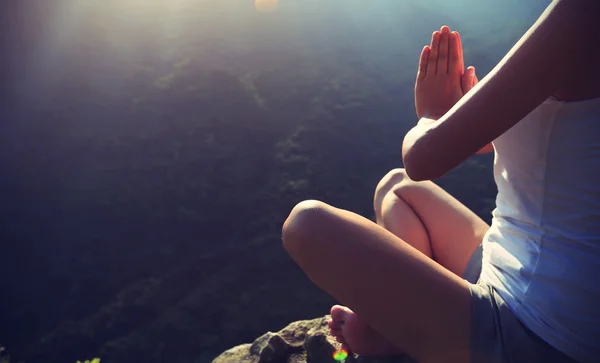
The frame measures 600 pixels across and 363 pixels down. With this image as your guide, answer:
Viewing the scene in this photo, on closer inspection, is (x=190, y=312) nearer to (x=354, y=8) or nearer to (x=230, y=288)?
(x=230, y=288)

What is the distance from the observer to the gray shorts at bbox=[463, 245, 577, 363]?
1131 millimetres

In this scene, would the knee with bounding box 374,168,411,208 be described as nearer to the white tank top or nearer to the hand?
the hand

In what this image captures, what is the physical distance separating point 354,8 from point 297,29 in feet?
3.22

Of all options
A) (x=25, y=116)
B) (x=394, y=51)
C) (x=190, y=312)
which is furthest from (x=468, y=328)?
(x=394, y=51)

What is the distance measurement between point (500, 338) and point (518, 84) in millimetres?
572

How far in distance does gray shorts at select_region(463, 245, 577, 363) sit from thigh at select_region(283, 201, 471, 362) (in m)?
0.02

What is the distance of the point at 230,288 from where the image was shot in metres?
3.73

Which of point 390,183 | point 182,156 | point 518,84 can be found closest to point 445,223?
point 390,183

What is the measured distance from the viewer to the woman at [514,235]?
1.04 m

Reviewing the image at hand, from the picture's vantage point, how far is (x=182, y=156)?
15.1ft

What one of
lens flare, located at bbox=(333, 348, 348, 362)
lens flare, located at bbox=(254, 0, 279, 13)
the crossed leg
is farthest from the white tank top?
lens flare, located at bbox=(254, 0, 279, 13)

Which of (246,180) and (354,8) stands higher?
(354,8)

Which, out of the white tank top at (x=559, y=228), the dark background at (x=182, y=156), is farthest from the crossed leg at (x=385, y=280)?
the dark background at (x=182, y=156)

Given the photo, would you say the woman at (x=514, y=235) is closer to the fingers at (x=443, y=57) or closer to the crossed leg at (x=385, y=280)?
the crossed leg at (x=385, y=280)
